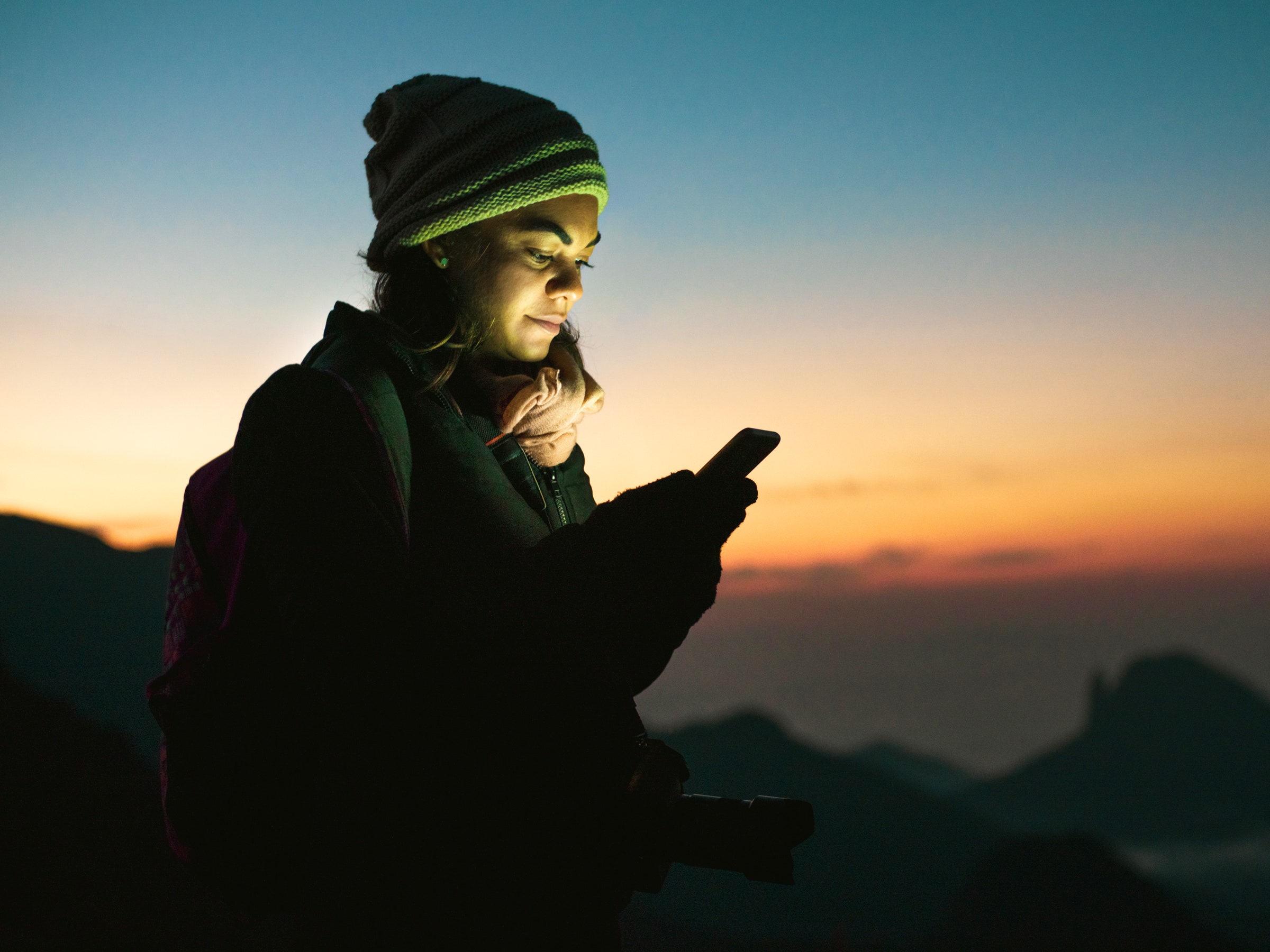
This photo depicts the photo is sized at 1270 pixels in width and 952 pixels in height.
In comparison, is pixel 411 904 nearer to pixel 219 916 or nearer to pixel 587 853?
pixel 587 853

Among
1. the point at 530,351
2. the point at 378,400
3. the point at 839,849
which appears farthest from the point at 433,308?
the point at 839,849

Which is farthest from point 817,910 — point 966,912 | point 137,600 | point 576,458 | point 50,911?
point 576,458

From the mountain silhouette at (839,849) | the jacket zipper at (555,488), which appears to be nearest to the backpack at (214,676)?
the jacket zipper at (555,488)

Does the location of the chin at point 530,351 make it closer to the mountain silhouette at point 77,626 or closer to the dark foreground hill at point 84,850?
the dark foreground hill at point 84,850

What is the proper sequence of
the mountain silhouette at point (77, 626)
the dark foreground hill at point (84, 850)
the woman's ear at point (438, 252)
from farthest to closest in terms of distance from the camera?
the mountain silhouette at point (77, 626) → the dark foreground hill at point (84, 850) → the woman's ear at point (438, 252)

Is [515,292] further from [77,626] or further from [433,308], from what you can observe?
[77,626]

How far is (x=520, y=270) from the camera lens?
1687 millimetres

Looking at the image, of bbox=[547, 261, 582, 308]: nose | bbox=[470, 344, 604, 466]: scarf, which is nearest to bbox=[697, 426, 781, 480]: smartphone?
bbox=[470, 344, 604, 466]: scarf

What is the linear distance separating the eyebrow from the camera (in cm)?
110

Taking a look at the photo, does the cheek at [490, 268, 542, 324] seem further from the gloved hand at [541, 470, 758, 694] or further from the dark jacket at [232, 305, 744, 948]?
the gloved hand at [541, 470, 758, 694]

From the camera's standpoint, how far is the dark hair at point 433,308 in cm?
169

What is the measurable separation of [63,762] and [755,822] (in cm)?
485

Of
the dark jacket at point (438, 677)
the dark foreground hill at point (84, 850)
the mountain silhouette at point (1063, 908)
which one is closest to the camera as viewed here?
the dark jacket at point (438, 677)

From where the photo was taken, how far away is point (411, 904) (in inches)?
49.8
